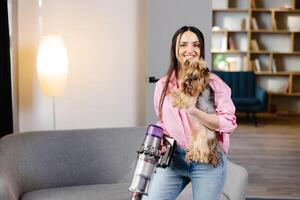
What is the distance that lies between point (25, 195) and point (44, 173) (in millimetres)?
205

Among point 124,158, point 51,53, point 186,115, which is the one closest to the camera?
point 186,115

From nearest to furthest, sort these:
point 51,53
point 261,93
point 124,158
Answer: point 124,158, point 51,53, point 261,93

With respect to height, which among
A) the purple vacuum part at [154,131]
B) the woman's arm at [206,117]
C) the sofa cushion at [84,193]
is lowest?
the sofa cushion at [84,193]

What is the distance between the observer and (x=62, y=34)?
395 centimetres

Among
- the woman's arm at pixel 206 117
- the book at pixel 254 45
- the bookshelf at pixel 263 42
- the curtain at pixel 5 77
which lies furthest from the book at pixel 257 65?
the woman's arm at pixel 206 117

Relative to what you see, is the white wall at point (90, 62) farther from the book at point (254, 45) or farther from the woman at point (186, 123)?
the book at point (254, 45)

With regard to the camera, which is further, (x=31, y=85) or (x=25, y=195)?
(x=31, y=85)

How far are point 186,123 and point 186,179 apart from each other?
0.24m

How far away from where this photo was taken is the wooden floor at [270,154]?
4266 mm

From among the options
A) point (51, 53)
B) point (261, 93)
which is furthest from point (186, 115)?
point (261, 93)

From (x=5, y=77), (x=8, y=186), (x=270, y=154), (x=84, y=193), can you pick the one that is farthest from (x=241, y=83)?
(x=8, y=186)

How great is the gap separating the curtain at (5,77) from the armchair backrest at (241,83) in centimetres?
486

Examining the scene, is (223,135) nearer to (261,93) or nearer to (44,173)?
(44,173)

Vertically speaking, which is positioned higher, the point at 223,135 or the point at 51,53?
the point at 51,53
